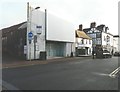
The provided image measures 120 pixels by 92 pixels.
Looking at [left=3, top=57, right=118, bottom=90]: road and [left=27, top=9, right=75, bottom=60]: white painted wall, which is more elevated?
[left=27, top=9, right=75, bottom=60]: white painted wall

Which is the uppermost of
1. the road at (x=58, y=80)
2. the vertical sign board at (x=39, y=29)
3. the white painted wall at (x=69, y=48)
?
the vertical sign board at (x=39, y=29)

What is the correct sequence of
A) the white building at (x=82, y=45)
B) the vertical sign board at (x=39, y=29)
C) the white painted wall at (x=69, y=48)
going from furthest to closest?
1. the white building at (x=82, y=45)
2. the white painted wall at (x=69, y=48)
3. the vertical sign board at (x=39, y=29)

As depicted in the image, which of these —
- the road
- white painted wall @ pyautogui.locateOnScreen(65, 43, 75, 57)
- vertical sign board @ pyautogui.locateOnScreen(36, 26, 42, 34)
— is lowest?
the road

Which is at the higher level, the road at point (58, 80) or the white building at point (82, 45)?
the white building at point (82, 45)

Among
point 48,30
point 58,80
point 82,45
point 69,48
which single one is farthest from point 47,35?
point 58,80

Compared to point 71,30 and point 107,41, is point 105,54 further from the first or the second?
point 107,41

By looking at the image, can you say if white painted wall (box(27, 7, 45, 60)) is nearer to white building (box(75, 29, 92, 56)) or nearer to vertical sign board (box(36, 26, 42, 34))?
vertical sign board (box(36, 26, 42, 34))

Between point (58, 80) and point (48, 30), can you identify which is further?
point (48, 30)

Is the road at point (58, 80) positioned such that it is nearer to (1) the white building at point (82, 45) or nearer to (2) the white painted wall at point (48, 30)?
(2) the white painted wall at point (48, 30)

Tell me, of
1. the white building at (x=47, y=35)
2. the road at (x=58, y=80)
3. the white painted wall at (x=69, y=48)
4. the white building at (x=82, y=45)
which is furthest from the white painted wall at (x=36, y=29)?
the road at (x=58, y=80)

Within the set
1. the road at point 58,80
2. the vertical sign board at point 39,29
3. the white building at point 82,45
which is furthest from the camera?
the white building at point 82,45

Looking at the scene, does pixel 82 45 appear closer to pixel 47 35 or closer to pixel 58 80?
pixel 47 35

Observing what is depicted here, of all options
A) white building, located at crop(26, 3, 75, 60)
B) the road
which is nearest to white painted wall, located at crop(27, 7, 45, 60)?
white building, located at crop(26, 3, 75, 60)

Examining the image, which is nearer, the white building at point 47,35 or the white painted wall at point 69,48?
the white building at point 47,35
